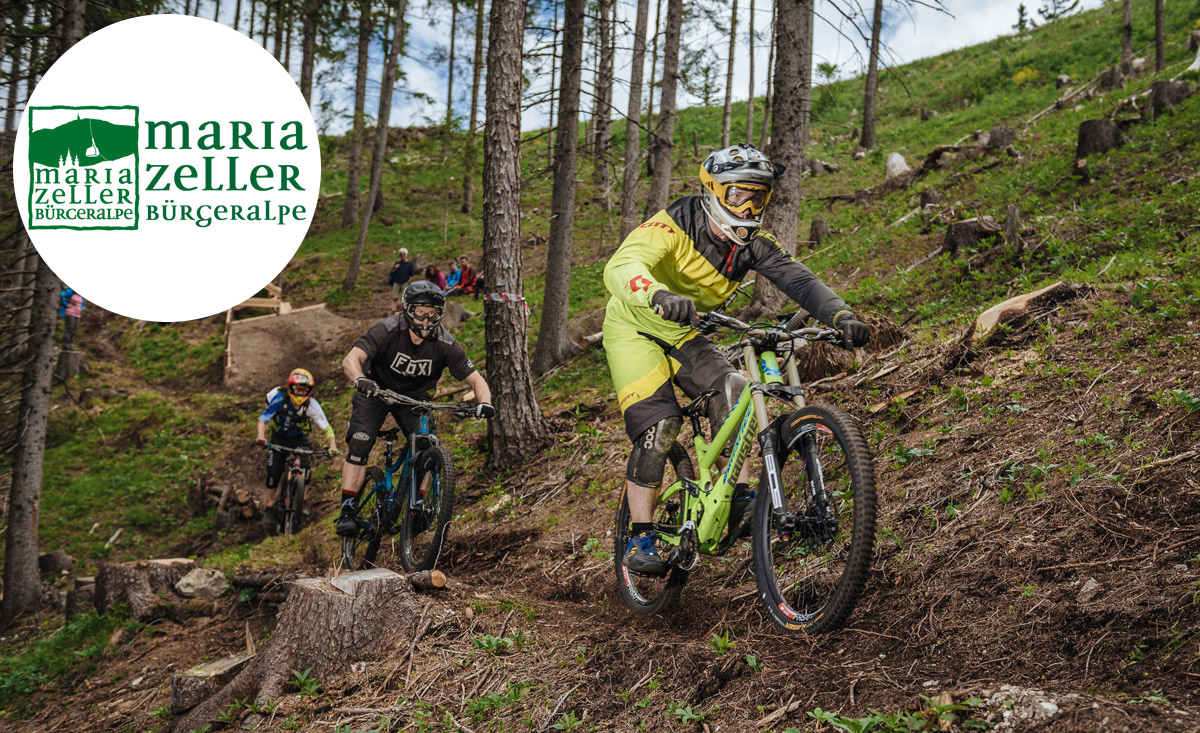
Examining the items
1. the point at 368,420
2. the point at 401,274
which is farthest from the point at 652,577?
the point at 401,274

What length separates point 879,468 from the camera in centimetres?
528

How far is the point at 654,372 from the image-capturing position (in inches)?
179

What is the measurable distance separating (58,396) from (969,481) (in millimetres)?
20831

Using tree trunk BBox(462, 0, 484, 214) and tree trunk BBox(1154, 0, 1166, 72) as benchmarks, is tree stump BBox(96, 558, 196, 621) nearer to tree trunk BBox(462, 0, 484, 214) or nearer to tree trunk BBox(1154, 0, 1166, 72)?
tree trunk BBox(462, 0, 484, 214)

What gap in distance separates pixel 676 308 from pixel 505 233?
548cm

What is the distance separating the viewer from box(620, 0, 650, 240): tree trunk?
631 inches

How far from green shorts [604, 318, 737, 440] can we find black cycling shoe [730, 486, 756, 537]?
0.69 m

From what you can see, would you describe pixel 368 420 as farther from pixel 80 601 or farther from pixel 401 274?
pixel 401 274

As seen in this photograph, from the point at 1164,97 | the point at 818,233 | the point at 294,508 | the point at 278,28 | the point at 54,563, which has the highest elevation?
the point at 278,28

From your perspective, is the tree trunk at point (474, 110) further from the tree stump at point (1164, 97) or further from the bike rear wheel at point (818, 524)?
the bike rear wheel at point (818, 524)

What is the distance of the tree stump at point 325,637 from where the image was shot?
4.61m

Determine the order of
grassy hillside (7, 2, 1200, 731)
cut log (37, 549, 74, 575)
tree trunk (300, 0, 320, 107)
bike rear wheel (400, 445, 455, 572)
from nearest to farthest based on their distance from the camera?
1. grassy hillside (7, 2, 1200, 731)
2. bike rear wheel (400, 445, 455, 572)
3. cut log (37, 549, 74, 575)
4. tree trunk (300, 0, 320, 107)

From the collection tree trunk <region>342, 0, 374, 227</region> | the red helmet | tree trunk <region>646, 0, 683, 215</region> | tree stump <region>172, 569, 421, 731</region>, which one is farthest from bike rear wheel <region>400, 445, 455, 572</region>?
tree trunk <region>342, 0, 374, 227</region>

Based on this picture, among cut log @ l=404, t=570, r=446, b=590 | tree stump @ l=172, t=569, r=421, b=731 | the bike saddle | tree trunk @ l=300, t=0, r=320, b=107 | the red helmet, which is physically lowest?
tree stump @ l=172, t=569, r=421, b=731
